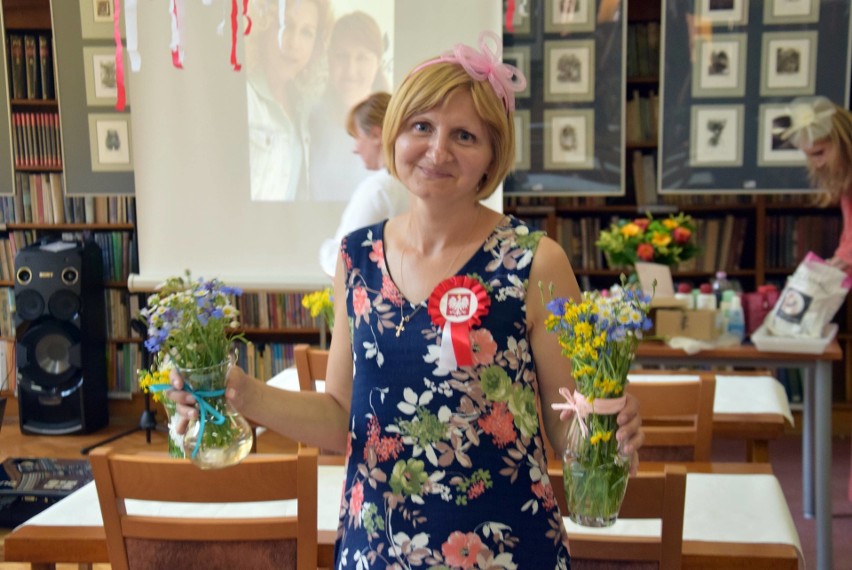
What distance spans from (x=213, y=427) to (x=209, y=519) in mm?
270

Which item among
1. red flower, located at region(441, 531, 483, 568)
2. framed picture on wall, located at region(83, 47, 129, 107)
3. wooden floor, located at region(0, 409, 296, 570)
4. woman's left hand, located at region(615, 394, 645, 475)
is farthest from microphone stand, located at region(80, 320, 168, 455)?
woman's left hand, located at region(615, 394, 645, 475)

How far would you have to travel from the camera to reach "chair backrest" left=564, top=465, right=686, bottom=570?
1353 millimetres

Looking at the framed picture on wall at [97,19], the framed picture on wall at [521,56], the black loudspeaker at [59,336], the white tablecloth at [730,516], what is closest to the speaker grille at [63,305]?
the black loudspeaker at [59,336]

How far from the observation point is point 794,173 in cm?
446

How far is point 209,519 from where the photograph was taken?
1.47 meters

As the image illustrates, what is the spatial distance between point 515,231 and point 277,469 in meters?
0.57

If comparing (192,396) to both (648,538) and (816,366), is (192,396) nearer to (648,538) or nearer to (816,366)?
(648,538)

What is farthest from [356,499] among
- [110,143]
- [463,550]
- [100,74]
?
[100,74]

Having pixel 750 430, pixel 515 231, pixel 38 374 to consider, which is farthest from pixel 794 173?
pixel 38 374

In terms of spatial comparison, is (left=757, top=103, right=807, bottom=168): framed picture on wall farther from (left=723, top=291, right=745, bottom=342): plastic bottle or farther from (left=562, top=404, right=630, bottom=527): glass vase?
(left=562, top=404, right=630, bottom=527): glass vase

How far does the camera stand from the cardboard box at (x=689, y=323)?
3.29 meters

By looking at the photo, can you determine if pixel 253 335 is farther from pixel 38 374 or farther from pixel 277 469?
pixel 277 469

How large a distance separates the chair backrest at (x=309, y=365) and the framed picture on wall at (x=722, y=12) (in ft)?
10.2

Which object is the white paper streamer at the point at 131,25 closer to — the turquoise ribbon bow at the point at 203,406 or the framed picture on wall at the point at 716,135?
the framed picture on wall at the point at 716,135
